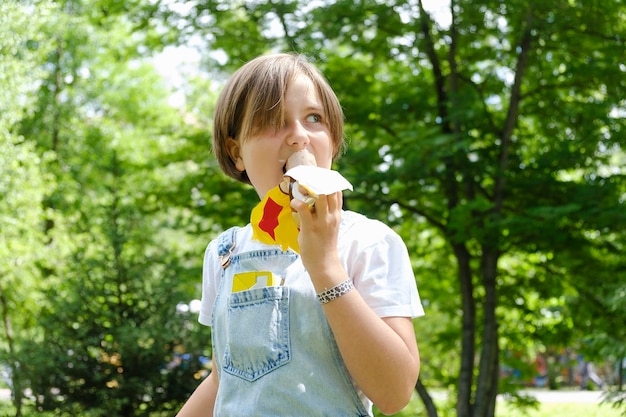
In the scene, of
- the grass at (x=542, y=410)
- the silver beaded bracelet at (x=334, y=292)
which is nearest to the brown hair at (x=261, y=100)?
the silver beaded bracelet at (x=334, y=292)

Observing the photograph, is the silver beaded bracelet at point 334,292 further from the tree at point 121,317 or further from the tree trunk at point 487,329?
the tree trunk at point 487,329

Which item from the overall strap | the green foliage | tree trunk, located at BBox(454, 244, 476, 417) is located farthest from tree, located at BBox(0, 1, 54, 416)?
the overall strap

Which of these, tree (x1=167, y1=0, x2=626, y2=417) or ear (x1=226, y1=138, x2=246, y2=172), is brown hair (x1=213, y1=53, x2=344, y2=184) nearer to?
ear (x1=226, y1=138, x2=246, y2=172)

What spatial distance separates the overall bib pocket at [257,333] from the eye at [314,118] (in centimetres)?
31

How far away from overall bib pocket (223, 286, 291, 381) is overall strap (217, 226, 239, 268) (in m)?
0.14

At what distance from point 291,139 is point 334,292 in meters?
0.32

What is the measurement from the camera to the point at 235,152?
1492 mm

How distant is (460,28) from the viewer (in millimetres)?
7035

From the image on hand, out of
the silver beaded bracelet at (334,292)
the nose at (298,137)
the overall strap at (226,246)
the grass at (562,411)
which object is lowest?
the grass at (562,411)

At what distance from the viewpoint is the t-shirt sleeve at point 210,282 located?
1.53m

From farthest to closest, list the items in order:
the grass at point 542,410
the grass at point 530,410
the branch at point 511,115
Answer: the grass at point 542,410, the grass at point 530,410, the branch at point 511,115

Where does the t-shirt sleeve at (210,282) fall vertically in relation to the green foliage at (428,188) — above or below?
above

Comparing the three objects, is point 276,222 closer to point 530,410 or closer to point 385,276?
point 385,276

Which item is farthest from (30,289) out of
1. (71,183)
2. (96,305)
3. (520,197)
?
(520,197)
